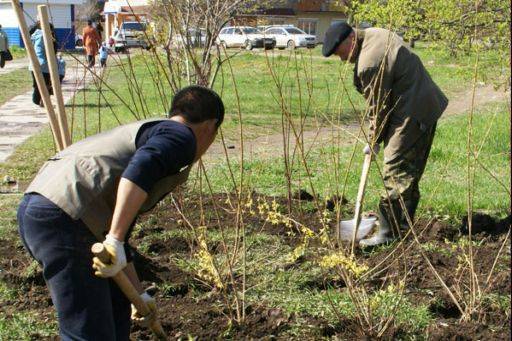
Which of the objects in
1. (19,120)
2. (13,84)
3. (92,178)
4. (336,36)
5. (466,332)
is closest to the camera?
(92,178)

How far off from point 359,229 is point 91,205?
315 cm

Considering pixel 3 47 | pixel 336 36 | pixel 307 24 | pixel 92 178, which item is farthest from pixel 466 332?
pixel 307 24

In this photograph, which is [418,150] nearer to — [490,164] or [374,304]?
[374,304]

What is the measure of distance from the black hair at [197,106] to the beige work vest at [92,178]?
15 cm

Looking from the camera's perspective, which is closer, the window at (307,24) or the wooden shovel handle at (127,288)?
the wooden shovel handle at (127,288)

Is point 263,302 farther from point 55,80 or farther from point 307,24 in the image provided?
point 307,24

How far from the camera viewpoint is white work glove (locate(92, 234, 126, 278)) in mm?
2590

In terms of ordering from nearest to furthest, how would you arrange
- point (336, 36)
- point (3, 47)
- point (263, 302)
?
point (263, 302) < point (336, 36) < point (3, 47)

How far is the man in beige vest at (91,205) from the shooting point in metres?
2.67

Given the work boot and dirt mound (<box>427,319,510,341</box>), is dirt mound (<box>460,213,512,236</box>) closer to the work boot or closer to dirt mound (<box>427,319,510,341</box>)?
the work boot

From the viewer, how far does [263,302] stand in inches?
164

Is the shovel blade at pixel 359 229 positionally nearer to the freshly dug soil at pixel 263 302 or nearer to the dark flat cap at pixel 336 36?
the freshly dug soil at pixel 263 302

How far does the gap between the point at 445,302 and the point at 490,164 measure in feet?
14.2

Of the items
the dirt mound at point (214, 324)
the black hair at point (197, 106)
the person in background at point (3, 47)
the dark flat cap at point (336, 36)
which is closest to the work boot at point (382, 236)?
the dark flat cap at point (336, 36)
